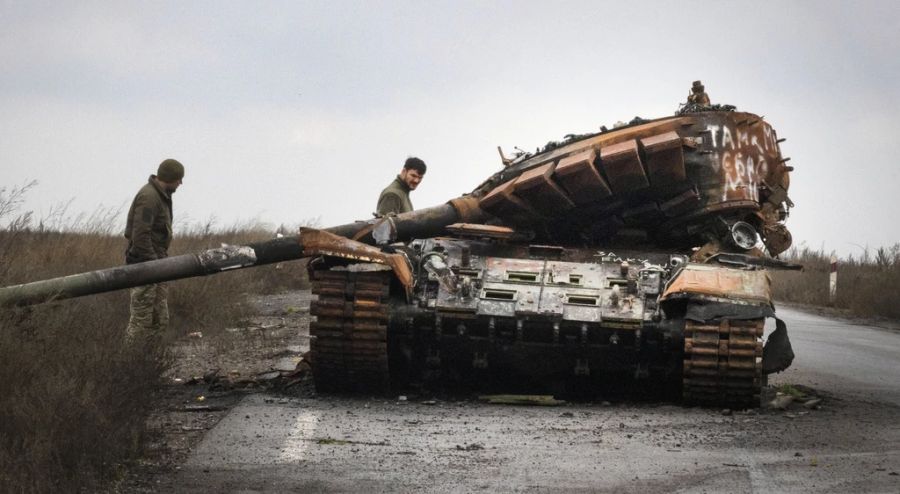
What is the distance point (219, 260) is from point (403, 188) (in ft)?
10.2

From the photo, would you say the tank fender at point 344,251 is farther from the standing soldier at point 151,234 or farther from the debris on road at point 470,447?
the debris on road at point 470,447

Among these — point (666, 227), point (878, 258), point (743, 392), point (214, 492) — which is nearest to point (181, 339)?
point (666, 227)

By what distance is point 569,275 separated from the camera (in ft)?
34.5

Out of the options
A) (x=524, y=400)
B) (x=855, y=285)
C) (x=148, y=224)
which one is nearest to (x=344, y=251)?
(x=524, y=400)

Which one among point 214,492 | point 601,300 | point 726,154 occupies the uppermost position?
point 726,154

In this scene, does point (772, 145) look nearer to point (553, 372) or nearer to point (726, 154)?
point (726, 154)

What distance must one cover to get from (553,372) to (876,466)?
3900 mm

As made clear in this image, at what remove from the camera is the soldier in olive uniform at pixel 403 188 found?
12.9 metres

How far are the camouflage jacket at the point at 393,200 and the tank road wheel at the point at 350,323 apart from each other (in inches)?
105

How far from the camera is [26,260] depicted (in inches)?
536

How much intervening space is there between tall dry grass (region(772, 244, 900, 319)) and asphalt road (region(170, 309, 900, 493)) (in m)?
11.9

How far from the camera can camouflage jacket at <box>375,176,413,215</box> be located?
12.9 metres

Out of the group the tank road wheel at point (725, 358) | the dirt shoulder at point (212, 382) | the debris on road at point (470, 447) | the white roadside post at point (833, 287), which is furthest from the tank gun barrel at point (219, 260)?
the white roadside post at point (833, 287)

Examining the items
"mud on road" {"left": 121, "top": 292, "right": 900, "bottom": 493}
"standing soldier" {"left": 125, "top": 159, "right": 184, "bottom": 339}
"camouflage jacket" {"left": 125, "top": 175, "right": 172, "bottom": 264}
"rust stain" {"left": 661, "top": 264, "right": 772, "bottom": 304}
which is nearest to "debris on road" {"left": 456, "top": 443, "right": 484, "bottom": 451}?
"mud on road" {"left": 121, "top": 292, "right": 900, "bottom": 493}
